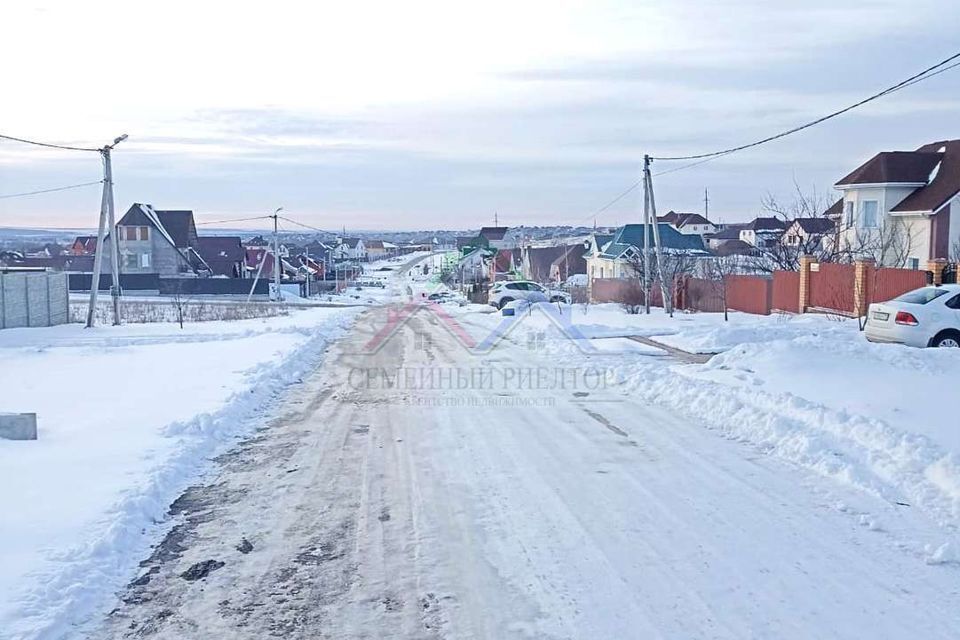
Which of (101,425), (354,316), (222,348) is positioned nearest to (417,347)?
(222,348)

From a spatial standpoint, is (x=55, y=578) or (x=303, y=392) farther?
(x=303, y=392)

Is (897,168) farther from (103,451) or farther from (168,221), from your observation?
(168,221)

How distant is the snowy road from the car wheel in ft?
28.1

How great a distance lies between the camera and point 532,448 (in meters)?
9.08

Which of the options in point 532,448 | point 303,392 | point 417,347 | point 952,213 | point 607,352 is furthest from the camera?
point 952,213

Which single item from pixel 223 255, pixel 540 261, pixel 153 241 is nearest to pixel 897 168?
pixel 540 261

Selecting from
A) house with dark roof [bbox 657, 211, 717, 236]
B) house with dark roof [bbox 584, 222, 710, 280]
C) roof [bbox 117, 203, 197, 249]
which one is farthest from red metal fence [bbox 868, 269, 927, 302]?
house with dark roof [bbox 657, 211, 717, 236]

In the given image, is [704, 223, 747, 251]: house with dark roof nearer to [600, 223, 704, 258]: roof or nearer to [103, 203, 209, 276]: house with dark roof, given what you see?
[600, 223, 704, 258]: roof

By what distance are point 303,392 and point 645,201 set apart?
1765 cm

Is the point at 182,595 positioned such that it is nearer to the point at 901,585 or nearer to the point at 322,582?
the point at 322,582

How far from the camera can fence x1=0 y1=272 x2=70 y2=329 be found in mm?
30672

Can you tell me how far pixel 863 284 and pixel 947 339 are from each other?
893cm

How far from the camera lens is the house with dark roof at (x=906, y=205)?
3362 cm

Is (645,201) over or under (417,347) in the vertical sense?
over
